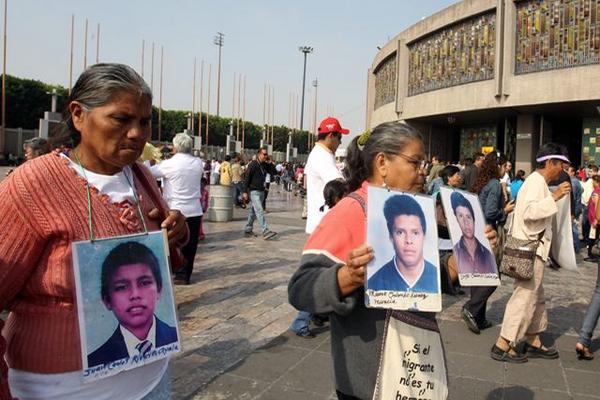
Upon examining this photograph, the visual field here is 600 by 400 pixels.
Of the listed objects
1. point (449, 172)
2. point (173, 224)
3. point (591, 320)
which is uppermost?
point (449, 172)

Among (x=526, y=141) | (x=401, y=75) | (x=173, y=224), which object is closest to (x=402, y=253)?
(x=173, y=224)

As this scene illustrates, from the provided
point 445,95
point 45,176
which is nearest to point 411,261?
point 45,176

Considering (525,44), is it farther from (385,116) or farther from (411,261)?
(411,261)

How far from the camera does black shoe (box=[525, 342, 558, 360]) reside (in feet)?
15.3

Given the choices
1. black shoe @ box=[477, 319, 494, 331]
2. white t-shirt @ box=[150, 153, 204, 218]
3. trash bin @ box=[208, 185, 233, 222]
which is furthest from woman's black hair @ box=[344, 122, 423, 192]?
trash bin @ box=[208, 185, 233, 222]

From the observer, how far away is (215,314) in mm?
5551

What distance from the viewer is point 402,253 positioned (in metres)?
1.72

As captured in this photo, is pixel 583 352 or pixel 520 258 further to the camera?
pixel 583 352

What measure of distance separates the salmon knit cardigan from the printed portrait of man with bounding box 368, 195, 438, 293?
0.93 meters

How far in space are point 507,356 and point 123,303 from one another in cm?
406

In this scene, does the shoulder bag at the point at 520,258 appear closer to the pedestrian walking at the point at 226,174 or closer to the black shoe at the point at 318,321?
the black shoe at the point at 318,321

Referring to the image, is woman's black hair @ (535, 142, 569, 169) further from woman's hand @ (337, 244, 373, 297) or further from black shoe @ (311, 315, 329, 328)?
woman's hand @ (337, 244, 373, 297)

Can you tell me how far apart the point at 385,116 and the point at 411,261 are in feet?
110

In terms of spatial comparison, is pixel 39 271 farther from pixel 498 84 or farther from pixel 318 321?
pixel 498 84
